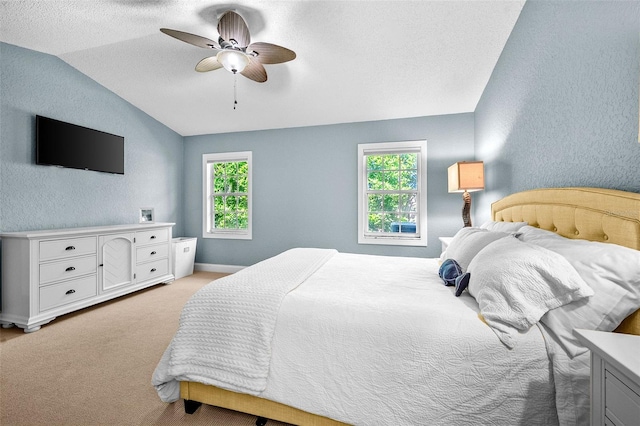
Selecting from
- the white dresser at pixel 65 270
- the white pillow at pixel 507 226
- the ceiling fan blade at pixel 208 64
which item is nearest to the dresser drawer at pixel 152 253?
the white dresser at pixel 65 270

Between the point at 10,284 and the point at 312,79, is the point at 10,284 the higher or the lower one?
the lower one

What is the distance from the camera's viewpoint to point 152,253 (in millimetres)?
3746

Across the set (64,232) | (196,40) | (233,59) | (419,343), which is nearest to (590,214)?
(419,343)

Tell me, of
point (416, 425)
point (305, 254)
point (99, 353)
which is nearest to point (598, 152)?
point (416, 425)

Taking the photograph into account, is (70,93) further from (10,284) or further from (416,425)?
(416,425)

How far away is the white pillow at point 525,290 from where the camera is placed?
1.06 meters

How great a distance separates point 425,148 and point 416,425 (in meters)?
3.39

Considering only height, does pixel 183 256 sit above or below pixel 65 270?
below

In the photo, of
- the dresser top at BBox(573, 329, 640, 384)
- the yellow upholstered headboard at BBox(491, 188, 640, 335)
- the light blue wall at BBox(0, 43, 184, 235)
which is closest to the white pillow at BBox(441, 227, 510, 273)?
the yellow upholstered headboard at BBox(491, 188, 640, 335)

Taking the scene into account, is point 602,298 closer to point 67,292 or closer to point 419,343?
point 419,343

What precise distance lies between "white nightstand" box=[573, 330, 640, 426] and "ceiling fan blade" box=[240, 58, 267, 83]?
8.77ft

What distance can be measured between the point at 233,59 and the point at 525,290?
95.4 inches

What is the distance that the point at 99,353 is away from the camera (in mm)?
2137

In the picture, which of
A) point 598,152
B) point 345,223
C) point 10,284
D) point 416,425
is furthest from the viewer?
point 345,223
